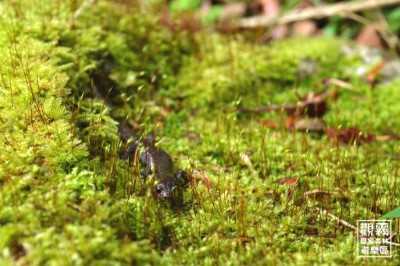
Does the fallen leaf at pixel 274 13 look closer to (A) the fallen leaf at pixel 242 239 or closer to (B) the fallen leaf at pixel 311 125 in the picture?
(B) the fallen leaf at pixel 311 125

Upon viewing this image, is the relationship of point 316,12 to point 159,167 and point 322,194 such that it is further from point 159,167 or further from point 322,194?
point 159,167

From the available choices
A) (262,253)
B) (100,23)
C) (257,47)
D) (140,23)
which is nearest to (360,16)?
(257,47)

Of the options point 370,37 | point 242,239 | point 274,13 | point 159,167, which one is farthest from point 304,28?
point 242,239

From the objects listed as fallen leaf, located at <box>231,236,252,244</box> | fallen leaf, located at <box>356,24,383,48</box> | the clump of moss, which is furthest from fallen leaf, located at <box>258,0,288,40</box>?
fallen leaf, located at <box>231,236,252,244</box>

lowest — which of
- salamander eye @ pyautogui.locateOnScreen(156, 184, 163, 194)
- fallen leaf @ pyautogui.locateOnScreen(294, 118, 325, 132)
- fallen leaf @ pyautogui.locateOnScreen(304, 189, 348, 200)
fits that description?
fallen leaf @ pyautogui.locateOnScreen(304, 189, 348, 200)

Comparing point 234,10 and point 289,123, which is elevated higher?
point 234,10

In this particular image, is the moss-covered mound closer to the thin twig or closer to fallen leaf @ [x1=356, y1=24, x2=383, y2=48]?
fallen leaf @ [x1=356, y1=24, x2=383, y2=48]
